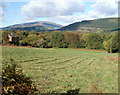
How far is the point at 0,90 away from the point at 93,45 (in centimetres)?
5780

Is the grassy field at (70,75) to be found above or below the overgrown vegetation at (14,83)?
below

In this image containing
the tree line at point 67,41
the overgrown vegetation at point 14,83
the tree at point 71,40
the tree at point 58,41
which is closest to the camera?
the overgrown vegetation at point 14,83

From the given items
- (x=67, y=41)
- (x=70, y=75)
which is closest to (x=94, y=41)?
(x=67, y=41)

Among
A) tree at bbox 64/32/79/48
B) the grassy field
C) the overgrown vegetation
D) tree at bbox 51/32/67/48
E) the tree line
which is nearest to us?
the overgrown vegetation

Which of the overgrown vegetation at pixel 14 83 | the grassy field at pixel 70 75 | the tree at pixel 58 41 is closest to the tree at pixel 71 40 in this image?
the tree at pixel 58 41

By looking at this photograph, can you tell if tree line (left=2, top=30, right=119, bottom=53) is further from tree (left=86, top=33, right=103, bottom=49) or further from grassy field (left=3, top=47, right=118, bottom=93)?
grassy field (left=3, top=47, right=118, bottom=93)

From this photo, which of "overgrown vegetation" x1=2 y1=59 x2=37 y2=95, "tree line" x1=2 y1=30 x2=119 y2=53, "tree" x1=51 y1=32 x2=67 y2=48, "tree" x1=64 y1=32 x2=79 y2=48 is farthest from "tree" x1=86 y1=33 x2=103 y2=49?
"overgrown vegetation" x1=2 y1=59 x2=37 y2=95

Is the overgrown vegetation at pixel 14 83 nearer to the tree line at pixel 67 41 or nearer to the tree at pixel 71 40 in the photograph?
the tree line at pixel 67 41

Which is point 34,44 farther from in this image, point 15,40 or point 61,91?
point 61,91

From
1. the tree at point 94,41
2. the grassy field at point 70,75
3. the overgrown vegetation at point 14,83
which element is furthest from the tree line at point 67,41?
the overgrown vegetation at point 14,83

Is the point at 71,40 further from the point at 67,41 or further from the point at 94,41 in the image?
the point at 94,41

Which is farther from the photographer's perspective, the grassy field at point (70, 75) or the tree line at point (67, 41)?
the tree line at point (67, 41)

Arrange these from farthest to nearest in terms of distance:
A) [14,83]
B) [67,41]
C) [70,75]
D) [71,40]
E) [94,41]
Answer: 1. [67,41]
2. [71,40]
3. [94,41]
4. [70,75]
5. [14,83]

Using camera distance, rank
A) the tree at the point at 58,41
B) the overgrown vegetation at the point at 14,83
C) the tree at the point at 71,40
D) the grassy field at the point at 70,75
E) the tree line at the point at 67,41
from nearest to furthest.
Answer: the overgrown vegetation at the point at 14,83
the grassy field at the point at 70,75
the tree line at the point at 67,41
the tree at the point at 58,41
the tree at the point at 71,40
